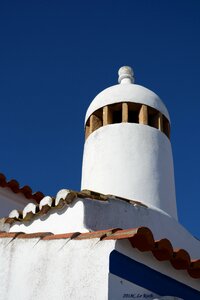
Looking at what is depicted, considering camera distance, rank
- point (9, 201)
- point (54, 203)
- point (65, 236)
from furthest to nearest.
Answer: point (9, 201) → point (54, 203) → point (65, 236)

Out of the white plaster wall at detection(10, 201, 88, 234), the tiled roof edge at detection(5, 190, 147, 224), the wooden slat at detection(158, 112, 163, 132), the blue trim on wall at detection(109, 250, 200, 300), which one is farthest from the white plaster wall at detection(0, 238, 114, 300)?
the wooden slat at detection(158, 112, 163, 132)

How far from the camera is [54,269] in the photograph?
4879 mm

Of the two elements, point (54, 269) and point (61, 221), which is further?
point (61, 221)

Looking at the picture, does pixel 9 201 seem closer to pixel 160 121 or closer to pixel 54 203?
pixel 54 203

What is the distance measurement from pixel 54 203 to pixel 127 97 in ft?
10.3

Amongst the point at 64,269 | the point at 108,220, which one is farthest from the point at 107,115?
the point at 64,269

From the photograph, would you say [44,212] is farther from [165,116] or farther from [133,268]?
[165,116]

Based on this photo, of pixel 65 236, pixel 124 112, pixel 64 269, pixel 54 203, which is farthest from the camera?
pixel 124 112

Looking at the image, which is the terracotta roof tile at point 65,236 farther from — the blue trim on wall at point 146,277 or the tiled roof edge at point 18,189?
the tiled roof edge at point 18,189

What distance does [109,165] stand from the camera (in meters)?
8.19

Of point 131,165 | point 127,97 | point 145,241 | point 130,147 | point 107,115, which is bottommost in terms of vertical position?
point 145,241

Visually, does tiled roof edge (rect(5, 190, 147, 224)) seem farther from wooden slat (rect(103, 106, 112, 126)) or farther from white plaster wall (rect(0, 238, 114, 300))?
wooden slat (rect(103, 106, 112, 126))

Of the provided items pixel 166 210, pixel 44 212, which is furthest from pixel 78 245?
pixel 166 210

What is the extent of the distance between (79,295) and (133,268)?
59 cm
